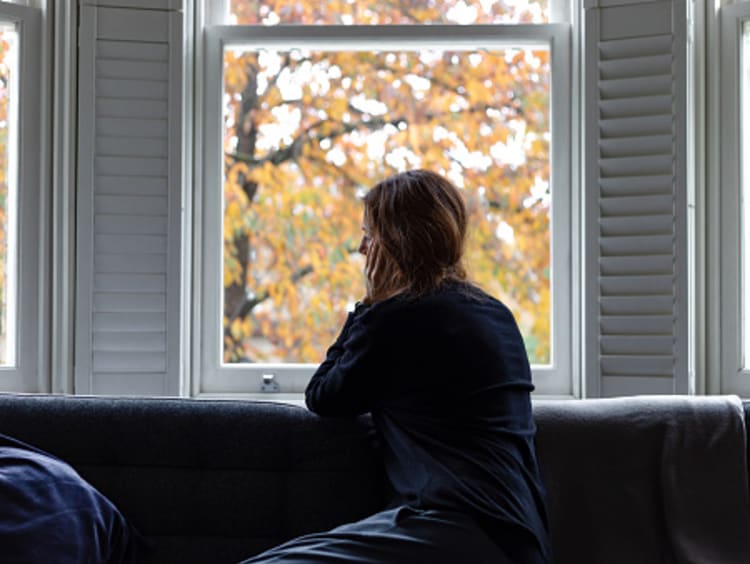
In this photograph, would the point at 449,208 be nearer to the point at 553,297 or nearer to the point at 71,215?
the point at 553,297

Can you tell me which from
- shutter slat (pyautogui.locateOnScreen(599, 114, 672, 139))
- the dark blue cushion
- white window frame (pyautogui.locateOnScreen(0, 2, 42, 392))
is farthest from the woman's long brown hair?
white window frame (pyautogui.locateOnScreen(0, 2, 42, 392))

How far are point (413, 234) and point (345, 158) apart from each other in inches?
39.0

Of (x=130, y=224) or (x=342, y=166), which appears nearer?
(x=130, y=224)

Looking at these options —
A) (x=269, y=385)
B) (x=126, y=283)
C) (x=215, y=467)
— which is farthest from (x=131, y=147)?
(x=215, y=467)

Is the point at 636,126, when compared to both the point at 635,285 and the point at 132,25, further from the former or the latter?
the point at 132,25

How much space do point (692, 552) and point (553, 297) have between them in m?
0.95

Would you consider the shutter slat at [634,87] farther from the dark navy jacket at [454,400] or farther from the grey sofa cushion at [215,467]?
the grey sofa cushion at [215,467]

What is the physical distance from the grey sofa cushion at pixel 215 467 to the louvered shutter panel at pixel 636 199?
85 centimetres

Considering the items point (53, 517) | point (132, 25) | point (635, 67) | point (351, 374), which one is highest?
point (132, 25)

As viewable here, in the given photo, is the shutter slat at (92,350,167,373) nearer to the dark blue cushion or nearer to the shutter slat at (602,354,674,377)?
the dark blue cushion

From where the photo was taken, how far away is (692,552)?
206 centimetres

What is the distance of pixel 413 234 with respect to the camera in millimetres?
1970

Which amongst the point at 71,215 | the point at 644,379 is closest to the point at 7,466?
the point at 71,215

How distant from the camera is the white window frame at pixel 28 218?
8.97ft
